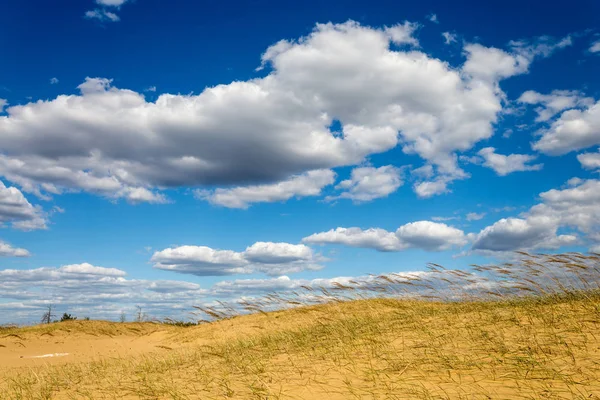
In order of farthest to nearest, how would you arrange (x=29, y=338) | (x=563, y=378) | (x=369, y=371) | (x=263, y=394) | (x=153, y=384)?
(x=29, y=338) < (x=153, y=384) < (x=369, y=371) < (x=263, y=394) < (x=563, y=378)

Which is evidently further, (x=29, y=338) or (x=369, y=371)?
(x=29, y=338)

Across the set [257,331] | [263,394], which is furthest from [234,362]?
[257,331]

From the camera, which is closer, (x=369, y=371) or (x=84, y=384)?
(x=369, y=371)

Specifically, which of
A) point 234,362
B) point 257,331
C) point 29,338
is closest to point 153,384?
point 234,362

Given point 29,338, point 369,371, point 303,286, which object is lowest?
point 29,338

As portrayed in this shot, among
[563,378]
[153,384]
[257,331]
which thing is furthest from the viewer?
[257,331]

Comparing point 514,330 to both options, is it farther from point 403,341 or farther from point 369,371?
point 369,371

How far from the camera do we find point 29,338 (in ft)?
57.5

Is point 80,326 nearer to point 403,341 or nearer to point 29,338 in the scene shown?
point 29,338

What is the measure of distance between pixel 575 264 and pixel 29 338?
1852 centimetres

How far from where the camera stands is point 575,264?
9.30 m

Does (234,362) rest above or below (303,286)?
below

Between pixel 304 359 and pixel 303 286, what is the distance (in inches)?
180

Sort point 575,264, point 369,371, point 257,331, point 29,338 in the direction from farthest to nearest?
point 29,338 → point 257,331 → point 575,264 → point 369,371
